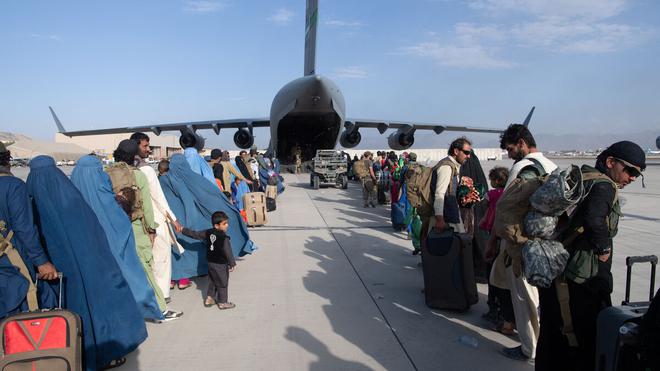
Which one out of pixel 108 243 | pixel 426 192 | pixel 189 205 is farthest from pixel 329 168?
pixel 108 243

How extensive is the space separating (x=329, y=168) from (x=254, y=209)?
852cm

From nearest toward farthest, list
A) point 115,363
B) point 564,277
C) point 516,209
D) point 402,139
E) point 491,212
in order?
1. point 564,277
2. point 516,209
3. point 115,363
4. point 491,212
5. point 402,139

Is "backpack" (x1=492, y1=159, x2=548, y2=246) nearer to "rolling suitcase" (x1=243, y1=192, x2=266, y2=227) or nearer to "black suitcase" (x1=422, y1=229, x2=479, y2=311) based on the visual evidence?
"black suitcase" (x1=422, y1=229, x2=479, y2=311)

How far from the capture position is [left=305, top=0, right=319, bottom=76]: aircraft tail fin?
22.2 meters

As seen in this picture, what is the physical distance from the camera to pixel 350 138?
88.0 ft

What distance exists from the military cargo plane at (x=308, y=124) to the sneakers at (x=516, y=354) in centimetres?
1434

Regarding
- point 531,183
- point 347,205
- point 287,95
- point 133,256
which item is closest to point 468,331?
point 531,183

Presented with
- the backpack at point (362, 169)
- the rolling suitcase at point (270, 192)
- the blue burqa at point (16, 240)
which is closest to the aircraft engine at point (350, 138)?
the backpack at point (362, 169)

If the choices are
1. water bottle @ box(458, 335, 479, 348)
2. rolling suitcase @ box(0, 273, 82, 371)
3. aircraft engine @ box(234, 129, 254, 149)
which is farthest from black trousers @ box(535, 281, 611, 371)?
aircraft engine @ box(234, 129, 254, 149)

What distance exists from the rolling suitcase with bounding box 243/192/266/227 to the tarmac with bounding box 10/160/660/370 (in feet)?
5.45

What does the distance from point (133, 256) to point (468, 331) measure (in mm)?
3074

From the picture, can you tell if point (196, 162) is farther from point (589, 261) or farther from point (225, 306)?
point (589, 261)

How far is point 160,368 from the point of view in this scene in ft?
10.8

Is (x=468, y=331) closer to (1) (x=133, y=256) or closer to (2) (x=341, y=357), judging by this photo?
(2) (x=341, y=357)
